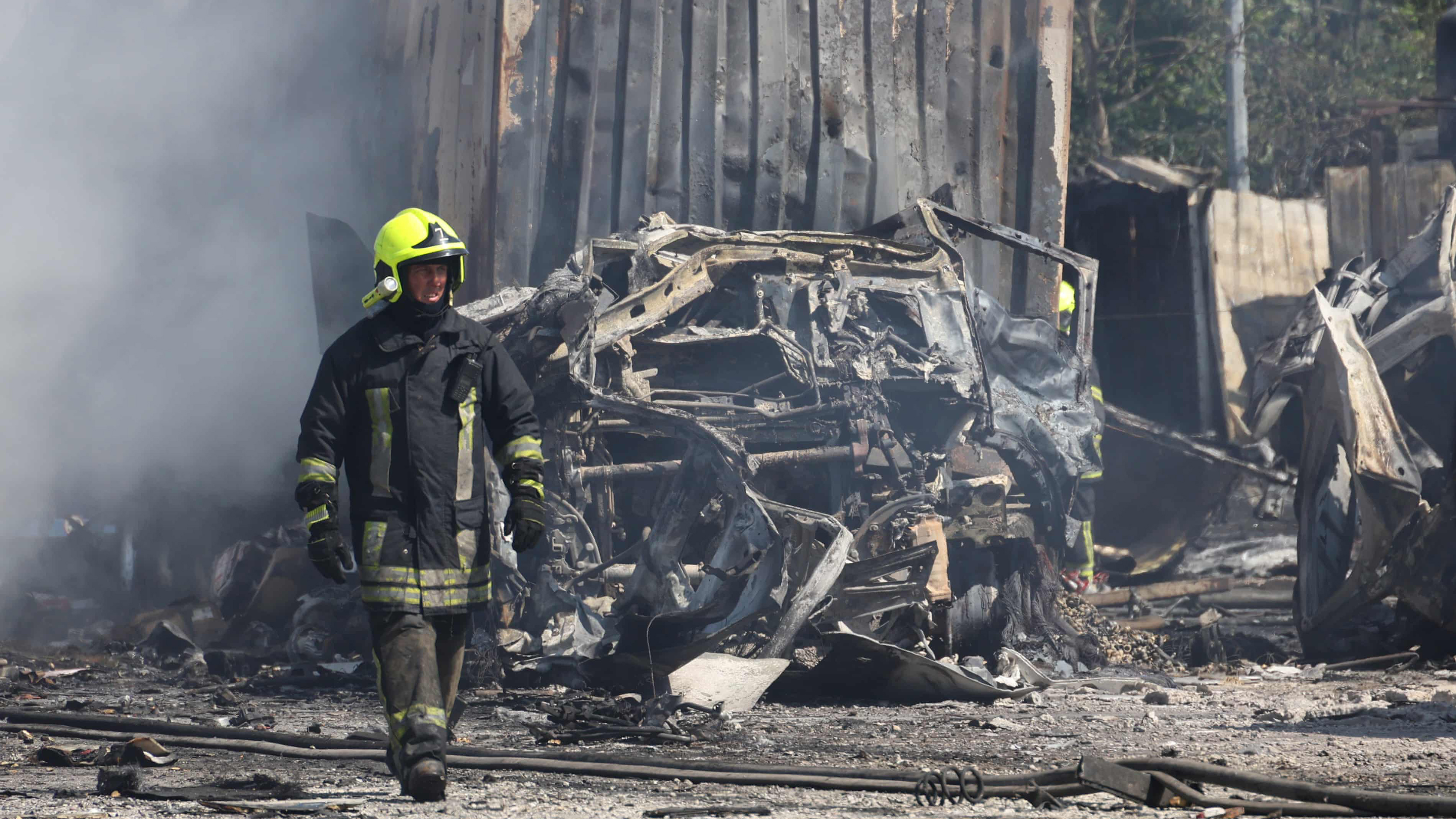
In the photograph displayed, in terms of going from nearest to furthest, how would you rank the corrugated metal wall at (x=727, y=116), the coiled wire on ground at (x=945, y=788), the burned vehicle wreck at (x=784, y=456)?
1. the coiled wire on ground at (x=945, y=788)
2. the burned vehicle wreck at (x=784, y=456)
3. the corrugated metal wall at (x=727, y=116)

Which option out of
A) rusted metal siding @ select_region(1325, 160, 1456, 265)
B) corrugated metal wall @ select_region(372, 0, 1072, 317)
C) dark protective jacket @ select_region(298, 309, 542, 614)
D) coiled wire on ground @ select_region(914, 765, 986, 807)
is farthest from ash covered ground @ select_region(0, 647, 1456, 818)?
rusted metal siding @ select_region(1325, 160, 1456, 265)

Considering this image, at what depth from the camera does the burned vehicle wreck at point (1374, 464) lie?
19.5 ft

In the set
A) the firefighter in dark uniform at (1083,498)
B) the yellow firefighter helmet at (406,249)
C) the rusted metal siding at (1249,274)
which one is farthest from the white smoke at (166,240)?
the rusted metal siding at (1249,274)

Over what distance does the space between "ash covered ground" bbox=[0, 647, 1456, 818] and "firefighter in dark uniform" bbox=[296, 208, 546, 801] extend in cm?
38

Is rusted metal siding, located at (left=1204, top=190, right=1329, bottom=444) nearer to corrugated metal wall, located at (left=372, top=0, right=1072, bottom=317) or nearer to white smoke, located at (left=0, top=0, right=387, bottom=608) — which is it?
corrugated metal wall, located at (left=372, top=0, right=1072, bottom=317)

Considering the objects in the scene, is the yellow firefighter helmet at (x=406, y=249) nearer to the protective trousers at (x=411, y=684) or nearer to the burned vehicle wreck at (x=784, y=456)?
the protective trousers at (x=411, y=684)

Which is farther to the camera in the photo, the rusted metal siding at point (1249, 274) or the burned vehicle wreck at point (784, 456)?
the rusted metal siding at point (1249, 274)

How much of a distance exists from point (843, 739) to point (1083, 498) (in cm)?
306

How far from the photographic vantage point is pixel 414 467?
11.9 ft

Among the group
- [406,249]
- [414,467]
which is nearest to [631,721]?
[414,467]

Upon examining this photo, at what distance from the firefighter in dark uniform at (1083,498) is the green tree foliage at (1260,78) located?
26.8ft

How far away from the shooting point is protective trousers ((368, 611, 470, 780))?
3.43 metres

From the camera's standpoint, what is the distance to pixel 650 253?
6656mm

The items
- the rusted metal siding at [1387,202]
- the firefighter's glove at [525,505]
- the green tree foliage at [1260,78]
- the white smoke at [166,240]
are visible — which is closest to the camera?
the firefighter's glove at [525,505]
